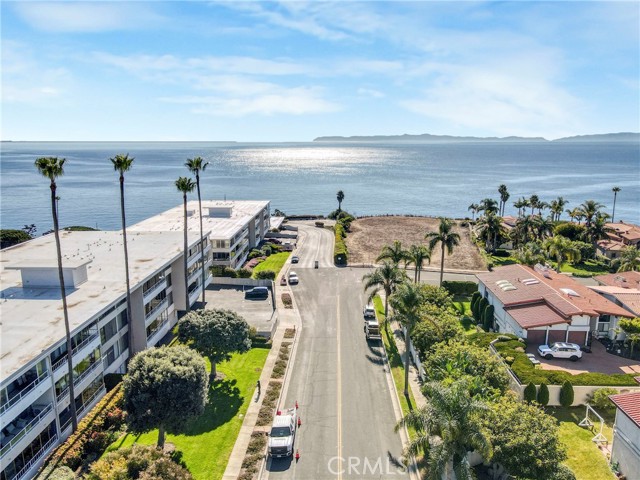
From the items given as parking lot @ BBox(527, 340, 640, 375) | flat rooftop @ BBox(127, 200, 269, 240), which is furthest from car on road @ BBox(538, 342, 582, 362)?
flat rooftop @ BBox(127, 200, 269, 240)

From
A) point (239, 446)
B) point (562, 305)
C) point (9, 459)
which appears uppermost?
Answer: point (562, 305)

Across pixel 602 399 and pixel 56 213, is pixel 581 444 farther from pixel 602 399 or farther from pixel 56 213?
pixel 56 213

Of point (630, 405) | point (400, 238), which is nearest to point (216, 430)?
point (630, 405)

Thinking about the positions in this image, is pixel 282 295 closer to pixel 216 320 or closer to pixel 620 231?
pixel 216 320

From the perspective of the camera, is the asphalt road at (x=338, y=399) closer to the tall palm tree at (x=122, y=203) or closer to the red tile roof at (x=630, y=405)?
the red tile roof at (x=630, y=405)

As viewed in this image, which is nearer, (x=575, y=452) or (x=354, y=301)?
(x=575, y=452)

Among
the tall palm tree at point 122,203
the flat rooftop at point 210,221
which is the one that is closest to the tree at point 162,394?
the tall palm tree at point 122,203

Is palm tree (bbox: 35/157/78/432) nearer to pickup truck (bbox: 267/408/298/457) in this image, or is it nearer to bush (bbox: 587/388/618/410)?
pickup truck (bbox: 267/408/298/457)

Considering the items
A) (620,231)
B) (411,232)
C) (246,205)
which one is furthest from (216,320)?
(620,231)
